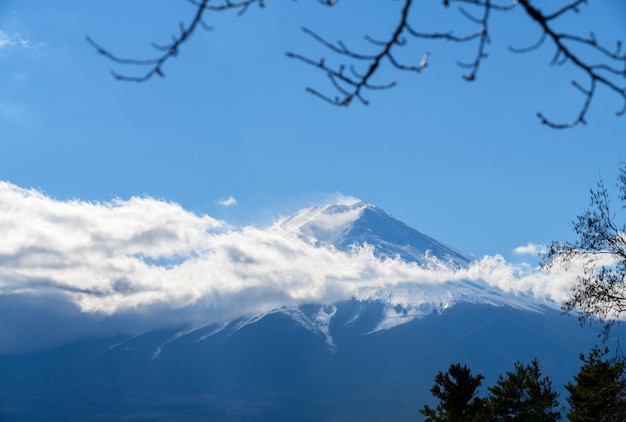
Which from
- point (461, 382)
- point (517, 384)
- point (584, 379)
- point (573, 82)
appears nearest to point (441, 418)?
point (461, 382)

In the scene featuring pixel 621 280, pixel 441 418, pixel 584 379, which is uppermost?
pixel 621 280

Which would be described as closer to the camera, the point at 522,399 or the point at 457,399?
the point at 457,399

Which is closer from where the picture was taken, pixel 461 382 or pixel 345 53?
pixel 345 53

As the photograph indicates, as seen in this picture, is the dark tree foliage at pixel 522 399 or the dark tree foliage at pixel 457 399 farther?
the dark tree foliage at pixel 522 399

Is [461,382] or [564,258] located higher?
[564,258]

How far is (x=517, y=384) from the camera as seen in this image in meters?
30.6

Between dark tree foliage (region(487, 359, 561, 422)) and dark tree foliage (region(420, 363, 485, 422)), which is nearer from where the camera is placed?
dark tree foliage (region(420, 363, 485, 422))

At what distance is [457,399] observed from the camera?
28031 mm

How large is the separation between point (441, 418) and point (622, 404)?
1408cm

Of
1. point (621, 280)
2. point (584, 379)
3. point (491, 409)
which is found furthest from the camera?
point (584, 379)

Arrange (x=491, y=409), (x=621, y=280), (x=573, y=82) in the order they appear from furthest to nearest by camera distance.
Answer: (x=491, y=409) → (x=621, y=280) → (x=573, y=82)

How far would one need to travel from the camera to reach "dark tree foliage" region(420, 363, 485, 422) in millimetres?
27750

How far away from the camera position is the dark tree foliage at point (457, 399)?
2775cm

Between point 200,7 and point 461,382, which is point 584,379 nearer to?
point 461,382
